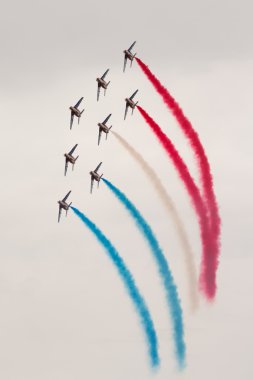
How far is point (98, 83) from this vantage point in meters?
97.5

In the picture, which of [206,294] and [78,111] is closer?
[206,294]

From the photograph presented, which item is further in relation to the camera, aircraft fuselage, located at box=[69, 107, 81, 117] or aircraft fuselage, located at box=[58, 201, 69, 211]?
aircraft fuselage, located at box=[58, 201, 69, 211]

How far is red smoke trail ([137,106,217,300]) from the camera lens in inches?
3593

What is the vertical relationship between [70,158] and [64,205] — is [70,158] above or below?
above

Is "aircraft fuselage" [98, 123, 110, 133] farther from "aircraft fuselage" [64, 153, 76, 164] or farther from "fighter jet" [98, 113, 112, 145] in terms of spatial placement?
"aircraft fuselage" [64, 153, 76, 164]

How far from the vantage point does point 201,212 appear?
3600 inches

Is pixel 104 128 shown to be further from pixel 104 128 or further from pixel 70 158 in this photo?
pixel 70 158

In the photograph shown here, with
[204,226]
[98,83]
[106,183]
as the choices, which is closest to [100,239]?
[106,183]

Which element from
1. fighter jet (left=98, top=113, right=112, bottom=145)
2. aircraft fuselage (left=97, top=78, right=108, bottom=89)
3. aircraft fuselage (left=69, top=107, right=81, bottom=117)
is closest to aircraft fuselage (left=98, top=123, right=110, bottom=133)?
fighter jet (left=98, top=113, right=112, bottom=145)

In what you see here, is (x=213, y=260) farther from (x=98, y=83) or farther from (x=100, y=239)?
(x=98, y=83)

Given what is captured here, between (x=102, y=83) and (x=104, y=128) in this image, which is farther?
(x=102, y=83)

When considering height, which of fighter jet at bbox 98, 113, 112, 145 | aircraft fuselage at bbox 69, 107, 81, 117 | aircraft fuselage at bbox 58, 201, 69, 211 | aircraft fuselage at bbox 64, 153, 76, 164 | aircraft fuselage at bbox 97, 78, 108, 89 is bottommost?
aircraft fuselage at bbox 58, 201, 69, 211

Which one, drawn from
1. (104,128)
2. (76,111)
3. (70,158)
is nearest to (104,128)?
(104,128)

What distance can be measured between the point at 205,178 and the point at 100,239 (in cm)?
1374
